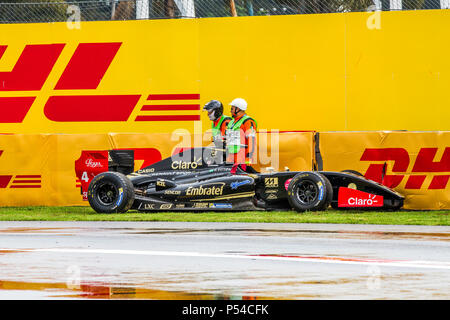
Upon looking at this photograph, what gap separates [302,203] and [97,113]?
7198 mm

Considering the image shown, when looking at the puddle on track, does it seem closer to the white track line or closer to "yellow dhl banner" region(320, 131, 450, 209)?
the white track line

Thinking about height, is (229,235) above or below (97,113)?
below

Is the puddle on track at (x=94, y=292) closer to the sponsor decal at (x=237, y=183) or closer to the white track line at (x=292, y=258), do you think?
the white track line at (x=292, y=258)

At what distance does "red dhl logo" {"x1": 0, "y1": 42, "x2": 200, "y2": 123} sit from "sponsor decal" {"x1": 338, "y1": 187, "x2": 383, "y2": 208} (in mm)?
5981

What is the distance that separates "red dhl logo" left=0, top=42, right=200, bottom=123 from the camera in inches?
822

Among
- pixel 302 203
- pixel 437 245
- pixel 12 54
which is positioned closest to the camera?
pixel 437 245

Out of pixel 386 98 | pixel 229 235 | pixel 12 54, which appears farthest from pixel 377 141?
A: pixel 12 54

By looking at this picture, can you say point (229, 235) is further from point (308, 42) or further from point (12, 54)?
point (12, 54)

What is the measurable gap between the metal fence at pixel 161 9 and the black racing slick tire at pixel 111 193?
6170mm

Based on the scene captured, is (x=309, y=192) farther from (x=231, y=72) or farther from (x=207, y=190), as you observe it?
(x=231, y=72)

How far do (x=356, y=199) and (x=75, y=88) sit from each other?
821 centimetres

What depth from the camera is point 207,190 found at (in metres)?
A: 15.5

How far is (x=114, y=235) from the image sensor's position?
38.9 ft

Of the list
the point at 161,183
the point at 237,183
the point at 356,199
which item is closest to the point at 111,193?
the point at 161,183
